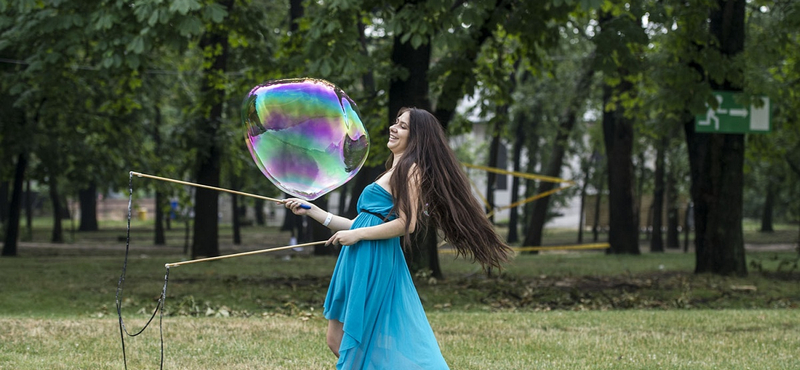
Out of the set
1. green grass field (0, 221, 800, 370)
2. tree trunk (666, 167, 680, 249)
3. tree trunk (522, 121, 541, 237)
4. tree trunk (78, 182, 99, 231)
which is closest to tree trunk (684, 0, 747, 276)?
green grass field (0, 221, 800, 370)

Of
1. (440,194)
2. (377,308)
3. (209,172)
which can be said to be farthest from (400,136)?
(209,172)

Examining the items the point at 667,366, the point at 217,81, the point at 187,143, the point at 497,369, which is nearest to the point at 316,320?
the point at 497,369

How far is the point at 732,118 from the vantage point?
47.5ft

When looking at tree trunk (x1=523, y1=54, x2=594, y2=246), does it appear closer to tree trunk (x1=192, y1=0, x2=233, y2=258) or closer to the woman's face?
tree trunk (x1=192, y1=0, x2=233, y2=258)

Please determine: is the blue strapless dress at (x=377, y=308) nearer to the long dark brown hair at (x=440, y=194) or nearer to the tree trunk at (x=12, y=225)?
the long dark brown hair at (x=440, y=194)

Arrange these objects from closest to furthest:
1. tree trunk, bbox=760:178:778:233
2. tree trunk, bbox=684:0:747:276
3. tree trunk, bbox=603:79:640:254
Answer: tree trunk, bbox=684:0:747:276
tree trunk, bbox=603:79:640:254
tree trunk, bbox=760:178:778:233

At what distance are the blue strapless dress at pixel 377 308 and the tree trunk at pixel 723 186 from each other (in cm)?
1115

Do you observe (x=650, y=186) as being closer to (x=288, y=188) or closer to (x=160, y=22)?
(x=160, y=22)

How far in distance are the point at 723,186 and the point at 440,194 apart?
11.2 metres

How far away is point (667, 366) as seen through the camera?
7461 millimetres

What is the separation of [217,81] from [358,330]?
1182 cm

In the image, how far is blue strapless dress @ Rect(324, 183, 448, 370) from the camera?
539 cm

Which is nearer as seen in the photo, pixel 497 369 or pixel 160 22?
pixel 497 369

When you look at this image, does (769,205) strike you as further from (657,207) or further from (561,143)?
(561,143)
